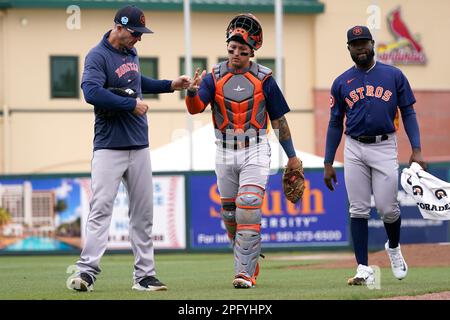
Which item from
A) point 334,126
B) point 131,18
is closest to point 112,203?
point 131,18

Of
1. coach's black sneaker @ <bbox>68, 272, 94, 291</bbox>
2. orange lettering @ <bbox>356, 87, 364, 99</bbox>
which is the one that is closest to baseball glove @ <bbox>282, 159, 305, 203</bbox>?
orange lettering @ <bbox>356, 87, 364, 99</bbox>

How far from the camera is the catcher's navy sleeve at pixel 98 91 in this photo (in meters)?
8.60

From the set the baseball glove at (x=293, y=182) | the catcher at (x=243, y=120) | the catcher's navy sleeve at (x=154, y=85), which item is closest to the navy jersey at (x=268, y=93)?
the catcher at (x=243, y=120)

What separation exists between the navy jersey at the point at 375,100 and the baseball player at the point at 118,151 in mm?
1858

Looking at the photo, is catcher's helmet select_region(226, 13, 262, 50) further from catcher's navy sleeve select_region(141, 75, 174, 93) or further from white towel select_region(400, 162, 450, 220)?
white towel select_region(400, 162, 450, 220)

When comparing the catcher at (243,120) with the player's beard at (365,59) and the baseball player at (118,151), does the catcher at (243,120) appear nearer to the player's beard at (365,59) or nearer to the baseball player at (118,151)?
the baseball player at (118,151)

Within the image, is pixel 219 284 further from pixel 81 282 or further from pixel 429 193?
pixel 429 193

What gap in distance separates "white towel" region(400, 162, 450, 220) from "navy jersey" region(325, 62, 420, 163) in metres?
0.36

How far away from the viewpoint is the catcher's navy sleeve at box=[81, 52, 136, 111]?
28.2 ft

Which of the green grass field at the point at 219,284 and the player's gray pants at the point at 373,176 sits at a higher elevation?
the player's gray pants at the point at 373,176

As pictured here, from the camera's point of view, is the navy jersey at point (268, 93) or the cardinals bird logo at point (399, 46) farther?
the cardinals bird logo at point (399, 46)

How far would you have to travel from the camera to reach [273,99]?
9234mm

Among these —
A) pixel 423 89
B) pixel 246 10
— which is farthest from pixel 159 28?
pixel 423 89

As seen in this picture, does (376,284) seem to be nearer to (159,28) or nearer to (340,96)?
(340,96)
